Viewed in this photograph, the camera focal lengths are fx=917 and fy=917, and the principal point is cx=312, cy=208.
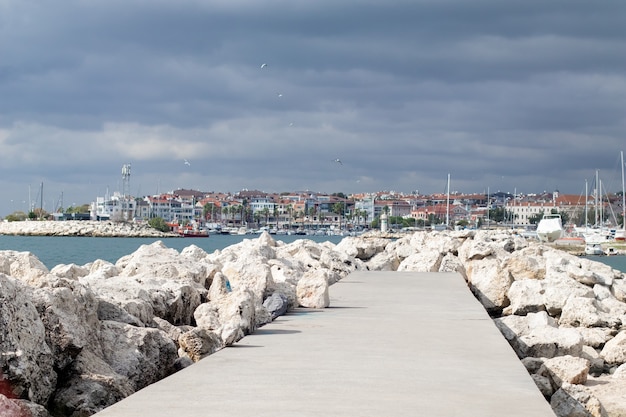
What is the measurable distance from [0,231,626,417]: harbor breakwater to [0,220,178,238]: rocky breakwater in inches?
4390

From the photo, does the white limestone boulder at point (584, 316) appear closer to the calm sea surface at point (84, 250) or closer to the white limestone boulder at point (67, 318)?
the white limestone boulder at point (67, 318)

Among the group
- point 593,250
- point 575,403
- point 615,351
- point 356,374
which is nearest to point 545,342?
point 615,351

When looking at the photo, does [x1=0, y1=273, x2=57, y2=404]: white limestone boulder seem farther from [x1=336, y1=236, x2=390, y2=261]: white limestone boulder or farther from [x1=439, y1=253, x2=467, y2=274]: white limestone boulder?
[x1=336, y1=236, x2=390, y2=261]: white limestone boulder

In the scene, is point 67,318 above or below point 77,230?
below

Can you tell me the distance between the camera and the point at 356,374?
20.2ft

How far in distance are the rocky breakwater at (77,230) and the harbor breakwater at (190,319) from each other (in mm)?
111508

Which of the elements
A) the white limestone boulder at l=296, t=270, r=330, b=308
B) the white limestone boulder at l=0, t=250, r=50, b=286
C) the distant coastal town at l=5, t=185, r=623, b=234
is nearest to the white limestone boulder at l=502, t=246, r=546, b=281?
the white limestone boulder at l=296, t=270, r=330, b=308

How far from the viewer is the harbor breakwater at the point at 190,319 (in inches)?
224

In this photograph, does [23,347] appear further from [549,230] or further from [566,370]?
[549,230]

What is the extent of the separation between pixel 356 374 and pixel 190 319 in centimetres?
342

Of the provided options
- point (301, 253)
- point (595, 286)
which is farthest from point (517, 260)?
point (301, 253)

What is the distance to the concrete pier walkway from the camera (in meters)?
5.13

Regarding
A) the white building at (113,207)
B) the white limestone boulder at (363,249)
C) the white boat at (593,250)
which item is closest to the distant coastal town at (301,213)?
the white building at (113,207)

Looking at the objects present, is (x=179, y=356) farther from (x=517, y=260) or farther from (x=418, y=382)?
(x=517, y=260)
